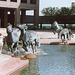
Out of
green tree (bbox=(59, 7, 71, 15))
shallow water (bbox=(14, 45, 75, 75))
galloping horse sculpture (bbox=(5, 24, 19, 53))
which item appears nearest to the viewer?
shallow water (bbox=(14, 45, 75, 75))

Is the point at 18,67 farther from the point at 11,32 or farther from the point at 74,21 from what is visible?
the point at 74,21

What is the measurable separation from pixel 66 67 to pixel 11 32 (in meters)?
3.39

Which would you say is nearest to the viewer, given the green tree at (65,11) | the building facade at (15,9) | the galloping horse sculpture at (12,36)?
the galloping horse sculpture at (12,36)

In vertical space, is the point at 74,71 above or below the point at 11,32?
below

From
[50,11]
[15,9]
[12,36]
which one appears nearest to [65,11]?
[50,11]

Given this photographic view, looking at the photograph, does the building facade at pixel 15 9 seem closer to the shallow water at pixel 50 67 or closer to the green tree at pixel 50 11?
the green tree at pixel 50 11

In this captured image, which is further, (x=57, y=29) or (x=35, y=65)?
(x=57, y=29)

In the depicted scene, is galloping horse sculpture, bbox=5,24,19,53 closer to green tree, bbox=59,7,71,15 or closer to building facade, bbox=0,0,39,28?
building facade, bbox=0,0,39,28

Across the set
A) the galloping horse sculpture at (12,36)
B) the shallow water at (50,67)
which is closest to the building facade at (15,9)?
the galloping horse sculpture at (12,36)

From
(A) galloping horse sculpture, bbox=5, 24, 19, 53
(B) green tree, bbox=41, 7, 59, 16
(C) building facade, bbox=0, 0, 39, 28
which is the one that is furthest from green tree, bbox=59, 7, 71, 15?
(A) galloping horse sculpture, bbox=5, 24, 19, 53

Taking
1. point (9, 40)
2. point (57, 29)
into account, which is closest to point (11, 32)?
point (9, 40)

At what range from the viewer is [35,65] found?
8961 millimetres

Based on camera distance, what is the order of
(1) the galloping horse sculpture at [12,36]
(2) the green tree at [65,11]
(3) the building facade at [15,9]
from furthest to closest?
(2) the green tree at [65,11], (3) the building facade at [15,9], (1) the galloping horse sculpture at [12,36]

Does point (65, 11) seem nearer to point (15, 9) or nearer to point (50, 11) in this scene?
point (50, 11)
